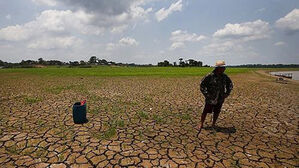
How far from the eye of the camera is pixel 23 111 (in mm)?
6637

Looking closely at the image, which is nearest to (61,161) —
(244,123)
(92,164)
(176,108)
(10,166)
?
(92,164)

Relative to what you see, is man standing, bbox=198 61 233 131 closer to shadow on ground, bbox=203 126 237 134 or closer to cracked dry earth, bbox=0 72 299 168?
shadow on ground, bbox=203 126 237 134

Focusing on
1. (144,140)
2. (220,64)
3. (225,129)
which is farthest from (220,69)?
(144,140)

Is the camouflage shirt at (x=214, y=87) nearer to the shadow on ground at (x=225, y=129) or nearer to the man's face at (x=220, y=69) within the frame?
the man's face at (x=220, y=69)

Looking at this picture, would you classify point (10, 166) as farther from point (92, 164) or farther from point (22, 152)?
point (92, 164)

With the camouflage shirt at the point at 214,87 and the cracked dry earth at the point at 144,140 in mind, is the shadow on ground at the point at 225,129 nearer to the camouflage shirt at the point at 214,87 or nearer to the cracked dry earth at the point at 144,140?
the cracked dry earth at the point at 144,140

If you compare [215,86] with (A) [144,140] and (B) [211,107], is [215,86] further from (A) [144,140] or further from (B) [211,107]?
(A) [144,140]

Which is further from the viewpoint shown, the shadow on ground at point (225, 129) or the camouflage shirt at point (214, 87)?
the shadow on ground at point (225, 129)

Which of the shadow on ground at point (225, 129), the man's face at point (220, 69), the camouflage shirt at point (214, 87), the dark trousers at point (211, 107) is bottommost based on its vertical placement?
the shadow on ground at point (225, 129)

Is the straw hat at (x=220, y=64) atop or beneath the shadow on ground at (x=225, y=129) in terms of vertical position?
atop

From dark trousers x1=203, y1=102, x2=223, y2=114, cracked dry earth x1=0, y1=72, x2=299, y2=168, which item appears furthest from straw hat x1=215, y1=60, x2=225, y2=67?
cracked dry earth x1=0, y1=72, x2=299, y2=168

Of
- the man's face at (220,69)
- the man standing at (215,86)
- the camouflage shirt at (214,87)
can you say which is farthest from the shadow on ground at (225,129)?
the man's face at (220,69)

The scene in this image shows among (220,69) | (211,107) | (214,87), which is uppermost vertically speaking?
(220,69)

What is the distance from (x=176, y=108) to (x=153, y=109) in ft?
3.68
